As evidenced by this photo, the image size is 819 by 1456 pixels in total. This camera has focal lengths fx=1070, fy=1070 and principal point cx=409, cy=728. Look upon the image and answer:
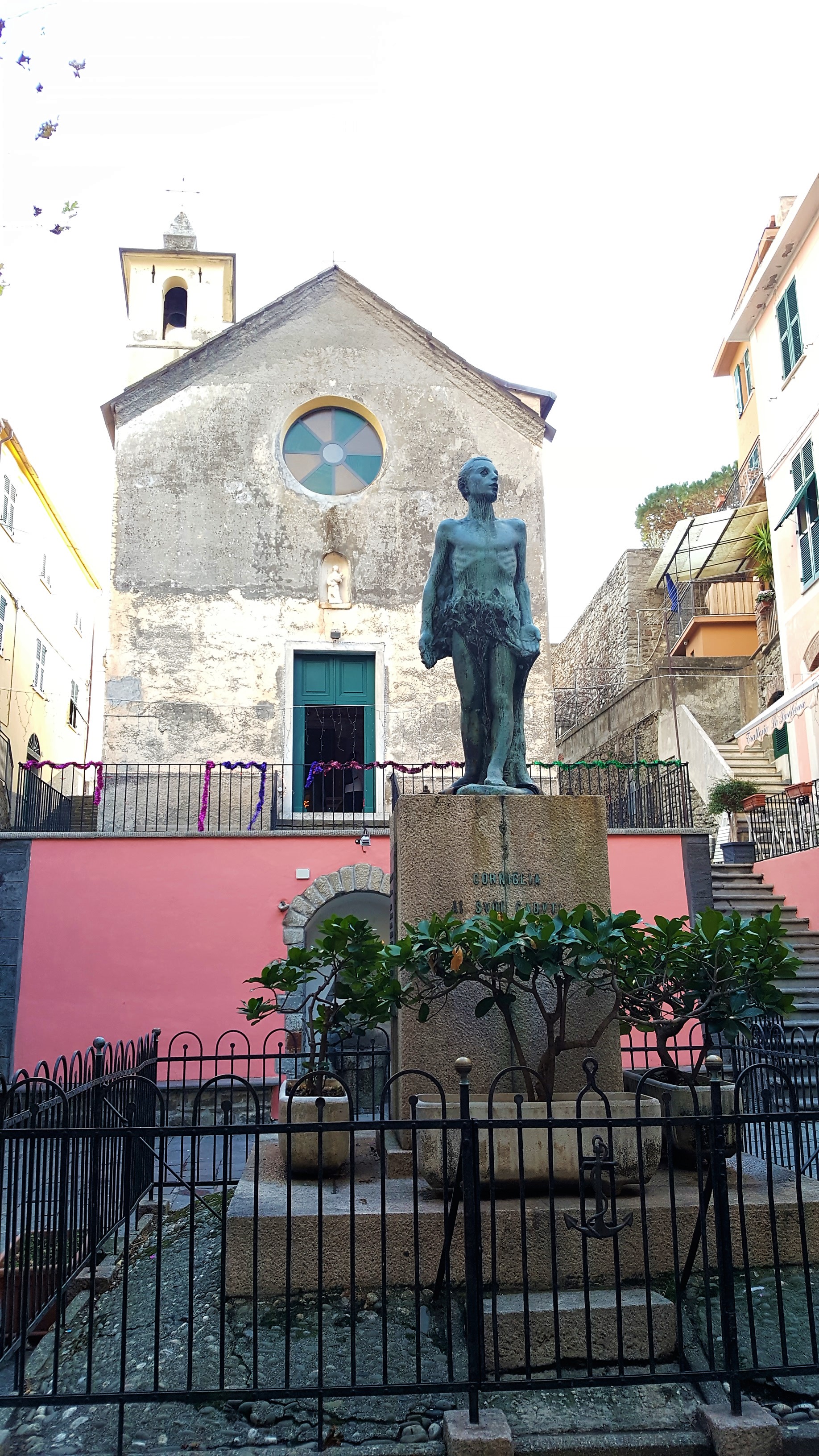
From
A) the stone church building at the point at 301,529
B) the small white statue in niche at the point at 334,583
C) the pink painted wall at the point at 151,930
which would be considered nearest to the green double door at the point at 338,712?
the stone church building at the point at 301,529

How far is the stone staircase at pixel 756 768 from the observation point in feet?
62.7

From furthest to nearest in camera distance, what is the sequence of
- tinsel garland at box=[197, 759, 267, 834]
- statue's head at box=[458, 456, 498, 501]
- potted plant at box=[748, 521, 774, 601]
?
potted plant at box=[748, 521, 774, 601], tinsel garland at box=[197, 759, 267, 834], statue's head at box=[458, 456, 498, 501]

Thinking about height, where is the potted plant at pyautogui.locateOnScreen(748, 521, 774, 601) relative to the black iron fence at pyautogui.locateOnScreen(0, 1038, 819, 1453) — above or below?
above

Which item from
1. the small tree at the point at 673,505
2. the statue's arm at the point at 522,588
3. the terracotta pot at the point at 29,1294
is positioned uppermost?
the small tree at the point at 673,505

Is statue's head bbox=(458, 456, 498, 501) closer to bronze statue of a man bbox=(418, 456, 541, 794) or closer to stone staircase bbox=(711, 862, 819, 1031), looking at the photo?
bronze statue of a man bbox=(418, 456, 541, 794)

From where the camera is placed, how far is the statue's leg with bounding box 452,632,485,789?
20.8ft

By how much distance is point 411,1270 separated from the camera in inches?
181

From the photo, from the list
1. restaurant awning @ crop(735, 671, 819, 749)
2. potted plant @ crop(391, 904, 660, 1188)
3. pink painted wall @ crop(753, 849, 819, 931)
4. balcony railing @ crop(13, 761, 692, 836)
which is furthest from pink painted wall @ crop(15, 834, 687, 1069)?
potted plant @ crop(391, 904, 660, 1188)

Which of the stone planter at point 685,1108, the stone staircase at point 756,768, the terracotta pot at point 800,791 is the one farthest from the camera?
the stone staircase at point 756,768

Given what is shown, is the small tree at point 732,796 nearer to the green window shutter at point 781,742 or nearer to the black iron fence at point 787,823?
the black iron fence at point 787,823

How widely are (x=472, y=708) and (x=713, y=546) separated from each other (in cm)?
2040

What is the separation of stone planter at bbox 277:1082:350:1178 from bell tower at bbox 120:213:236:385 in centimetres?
2136

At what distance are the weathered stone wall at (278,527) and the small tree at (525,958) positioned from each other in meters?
11.6

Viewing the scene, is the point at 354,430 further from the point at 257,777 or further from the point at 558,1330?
the point at 558,1330
